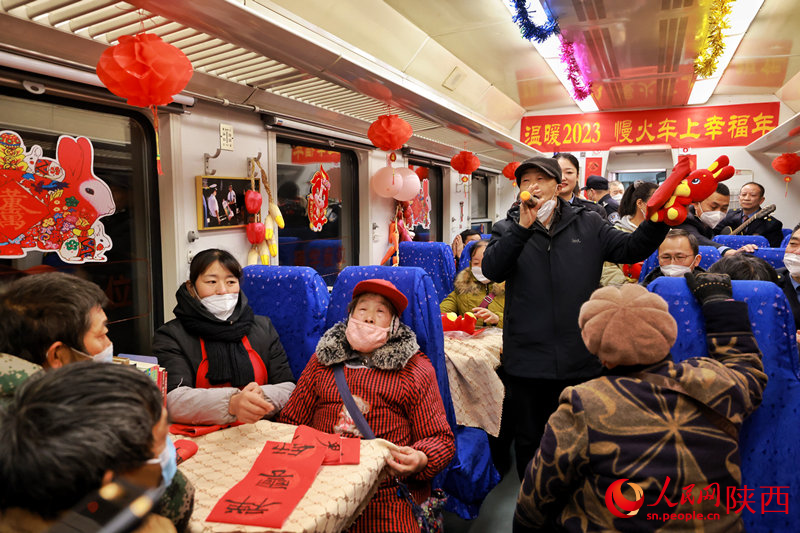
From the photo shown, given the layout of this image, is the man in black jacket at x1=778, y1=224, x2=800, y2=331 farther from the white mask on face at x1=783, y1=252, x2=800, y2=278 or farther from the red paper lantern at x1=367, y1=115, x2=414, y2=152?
the red paper lantern at x1=367, y1=115, x2=414, y2=152

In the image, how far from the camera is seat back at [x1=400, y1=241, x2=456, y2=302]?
4898 millimetres

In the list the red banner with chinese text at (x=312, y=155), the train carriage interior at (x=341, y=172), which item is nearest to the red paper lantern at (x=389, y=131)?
the train carriage interior at (x=341, y=172)

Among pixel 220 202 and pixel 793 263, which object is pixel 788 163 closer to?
pixel 793 263

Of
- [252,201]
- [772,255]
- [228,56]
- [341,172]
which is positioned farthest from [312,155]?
[772,255]

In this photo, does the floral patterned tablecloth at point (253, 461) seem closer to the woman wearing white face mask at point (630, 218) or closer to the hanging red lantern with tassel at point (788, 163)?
the woman wearing white face mask at point (630, 218)

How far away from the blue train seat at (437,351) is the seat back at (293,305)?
11cm

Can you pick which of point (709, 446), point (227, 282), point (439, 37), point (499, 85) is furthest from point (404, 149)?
point (709, 446)

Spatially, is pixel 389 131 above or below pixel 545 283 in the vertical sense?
above

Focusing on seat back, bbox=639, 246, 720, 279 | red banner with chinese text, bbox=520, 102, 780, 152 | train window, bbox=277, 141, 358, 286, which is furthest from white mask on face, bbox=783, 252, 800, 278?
red banner with chinese text, bbox=520, 102, 780, 152

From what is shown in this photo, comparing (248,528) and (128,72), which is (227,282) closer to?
(128,72)

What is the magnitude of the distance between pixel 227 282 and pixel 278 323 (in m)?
0.46

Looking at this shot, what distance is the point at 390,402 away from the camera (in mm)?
2018

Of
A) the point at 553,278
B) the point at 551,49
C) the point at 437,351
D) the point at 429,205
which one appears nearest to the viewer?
the point at 553,278

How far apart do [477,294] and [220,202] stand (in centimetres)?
192
